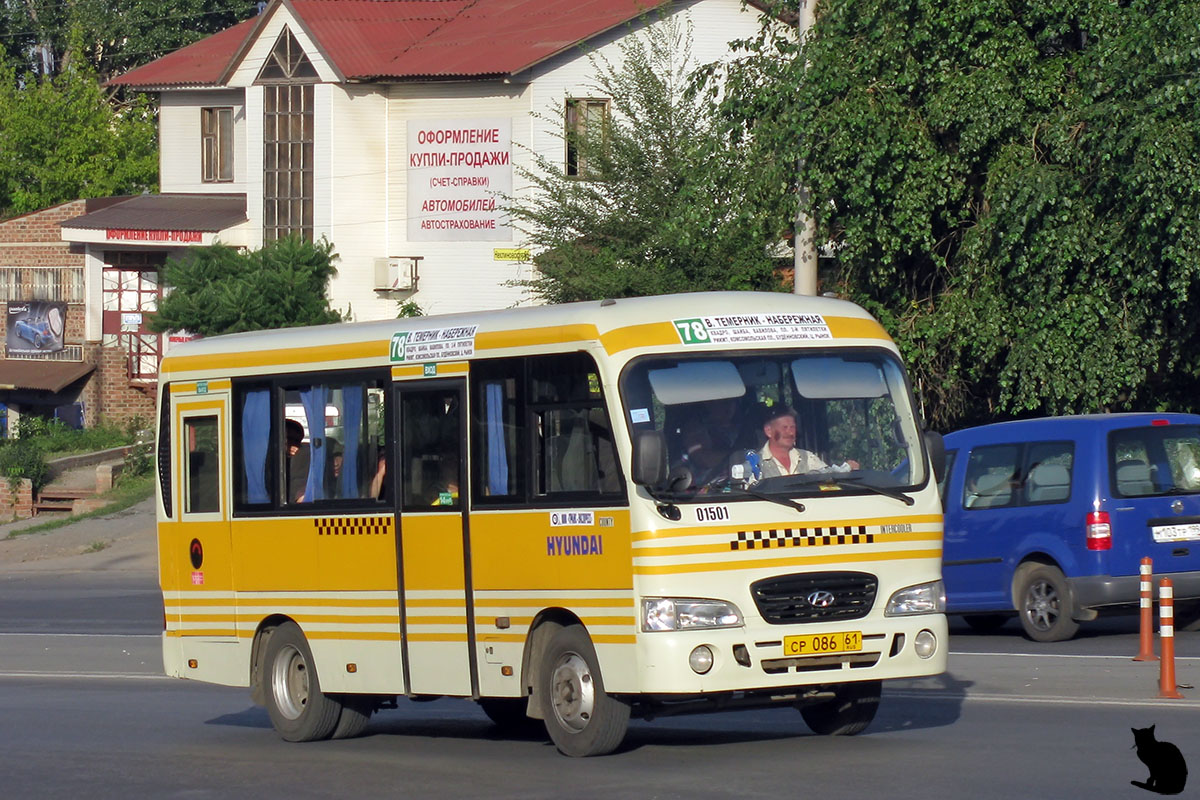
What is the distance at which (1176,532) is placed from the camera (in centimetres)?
1523

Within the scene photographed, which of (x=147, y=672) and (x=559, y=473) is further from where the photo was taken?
(x=147, y=672)

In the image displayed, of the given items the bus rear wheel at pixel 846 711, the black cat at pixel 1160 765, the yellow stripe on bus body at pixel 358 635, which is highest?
the black cat at pixel 1160 765

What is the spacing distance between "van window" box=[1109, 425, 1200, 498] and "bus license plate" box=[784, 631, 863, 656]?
668 cm

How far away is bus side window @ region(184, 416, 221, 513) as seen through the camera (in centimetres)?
1212

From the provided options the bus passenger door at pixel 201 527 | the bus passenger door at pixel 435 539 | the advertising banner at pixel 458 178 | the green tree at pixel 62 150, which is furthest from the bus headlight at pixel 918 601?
the green tree at pixel 62 150

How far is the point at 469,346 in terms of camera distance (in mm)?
10344

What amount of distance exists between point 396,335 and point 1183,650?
745 centimetres

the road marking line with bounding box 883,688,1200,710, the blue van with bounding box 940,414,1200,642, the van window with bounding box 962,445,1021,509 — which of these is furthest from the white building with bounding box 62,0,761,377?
the road marking line with bounding box 883,688,1200,710

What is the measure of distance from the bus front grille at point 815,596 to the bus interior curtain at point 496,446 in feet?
5.54

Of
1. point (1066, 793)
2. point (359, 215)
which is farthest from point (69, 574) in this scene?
point (1066, 793)

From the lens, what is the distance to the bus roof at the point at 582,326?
→ 950 centimetres

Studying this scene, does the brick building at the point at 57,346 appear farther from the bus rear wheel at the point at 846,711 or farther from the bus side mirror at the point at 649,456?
the bus side mirror at the point at 649,456

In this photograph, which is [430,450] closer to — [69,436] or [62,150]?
[69,436]

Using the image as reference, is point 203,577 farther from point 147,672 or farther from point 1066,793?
point 1066,793
